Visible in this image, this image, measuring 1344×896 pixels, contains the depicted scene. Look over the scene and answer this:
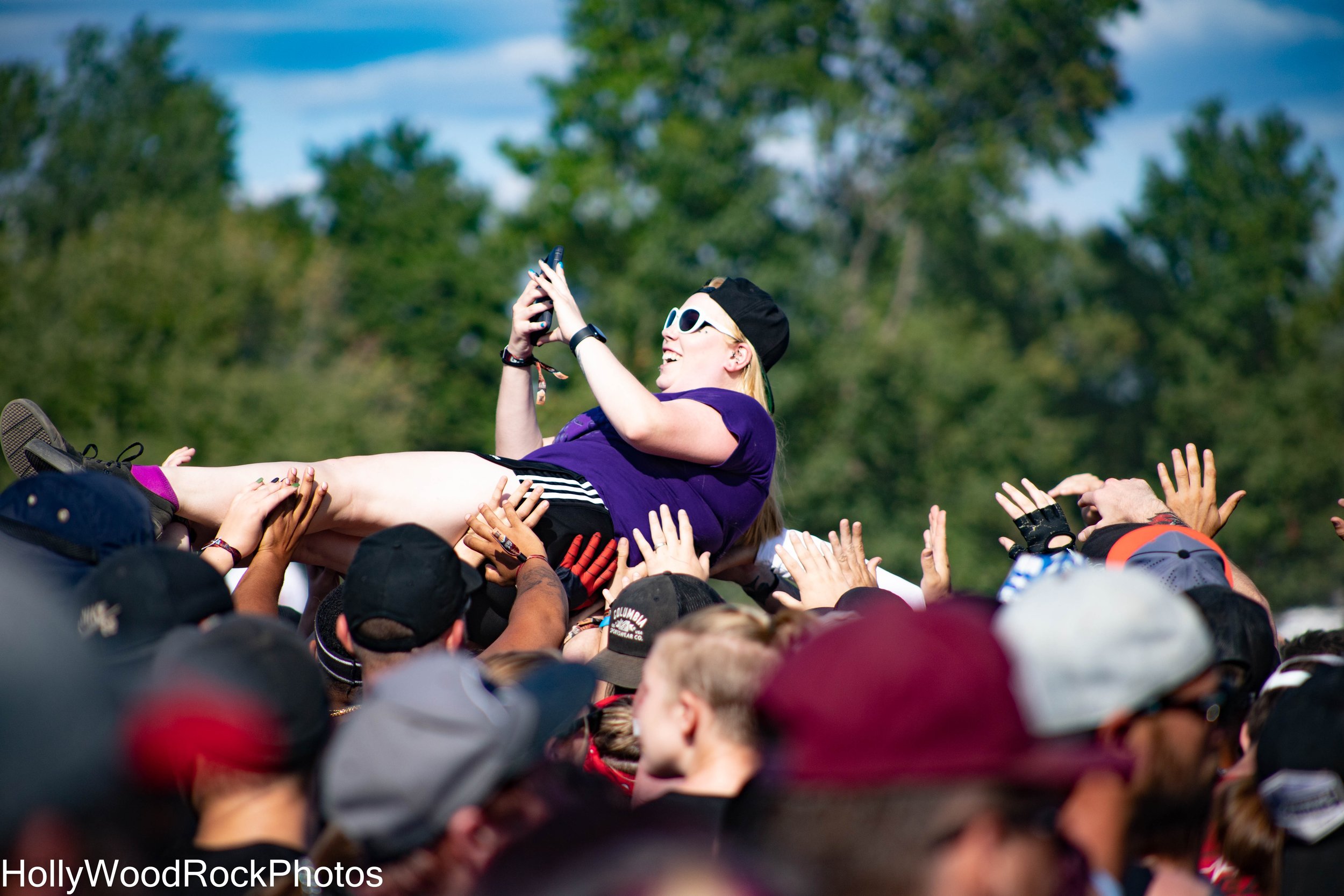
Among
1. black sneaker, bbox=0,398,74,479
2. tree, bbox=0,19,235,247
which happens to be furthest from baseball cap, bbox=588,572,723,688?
tree, bbox=0,19,235,247

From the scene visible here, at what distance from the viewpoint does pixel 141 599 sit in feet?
7.05

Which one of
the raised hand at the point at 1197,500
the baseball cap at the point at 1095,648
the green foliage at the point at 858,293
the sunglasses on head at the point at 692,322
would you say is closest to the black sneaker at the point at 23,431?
the sunglasses on head at the point at 692,322

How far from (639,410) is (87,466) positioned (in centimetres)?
163

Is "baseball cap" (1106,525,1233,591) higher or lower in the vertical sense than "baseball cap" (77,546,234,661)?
lower

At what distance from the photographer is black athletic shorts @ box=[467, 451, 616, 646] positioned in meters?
3.70

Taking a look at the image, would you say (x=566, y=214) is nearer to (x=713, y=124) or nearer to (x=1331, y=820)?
(x=713, y=124)

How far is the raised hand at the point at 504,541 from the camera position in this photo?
3.57 metres

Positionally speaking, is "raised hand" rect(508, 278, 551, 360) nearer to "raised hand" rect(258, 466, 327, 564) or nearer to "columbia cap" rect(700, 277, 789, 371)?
"columbia cap" rect(700, 277, 789, 371)

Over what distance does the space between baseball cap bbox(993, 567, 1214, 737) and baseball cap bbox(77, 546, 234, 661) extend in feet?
4.90

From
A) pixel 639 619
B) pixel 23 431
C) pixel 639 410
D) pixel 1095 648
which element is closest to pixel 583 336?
pixel 639 410

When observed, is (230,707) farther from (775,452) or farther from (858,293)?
(858,293)

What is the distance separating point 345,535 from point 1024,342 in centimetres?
3023

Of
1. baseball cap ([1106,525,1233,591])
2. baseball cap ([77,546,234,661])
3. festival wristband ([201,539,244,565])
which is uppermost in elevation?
baseball cap ([77,546,234,661])

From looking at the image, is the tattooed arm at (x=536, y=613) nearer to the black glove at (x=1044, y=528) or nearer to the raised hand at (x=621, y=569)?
the raised hand at (x=621, y=569)
